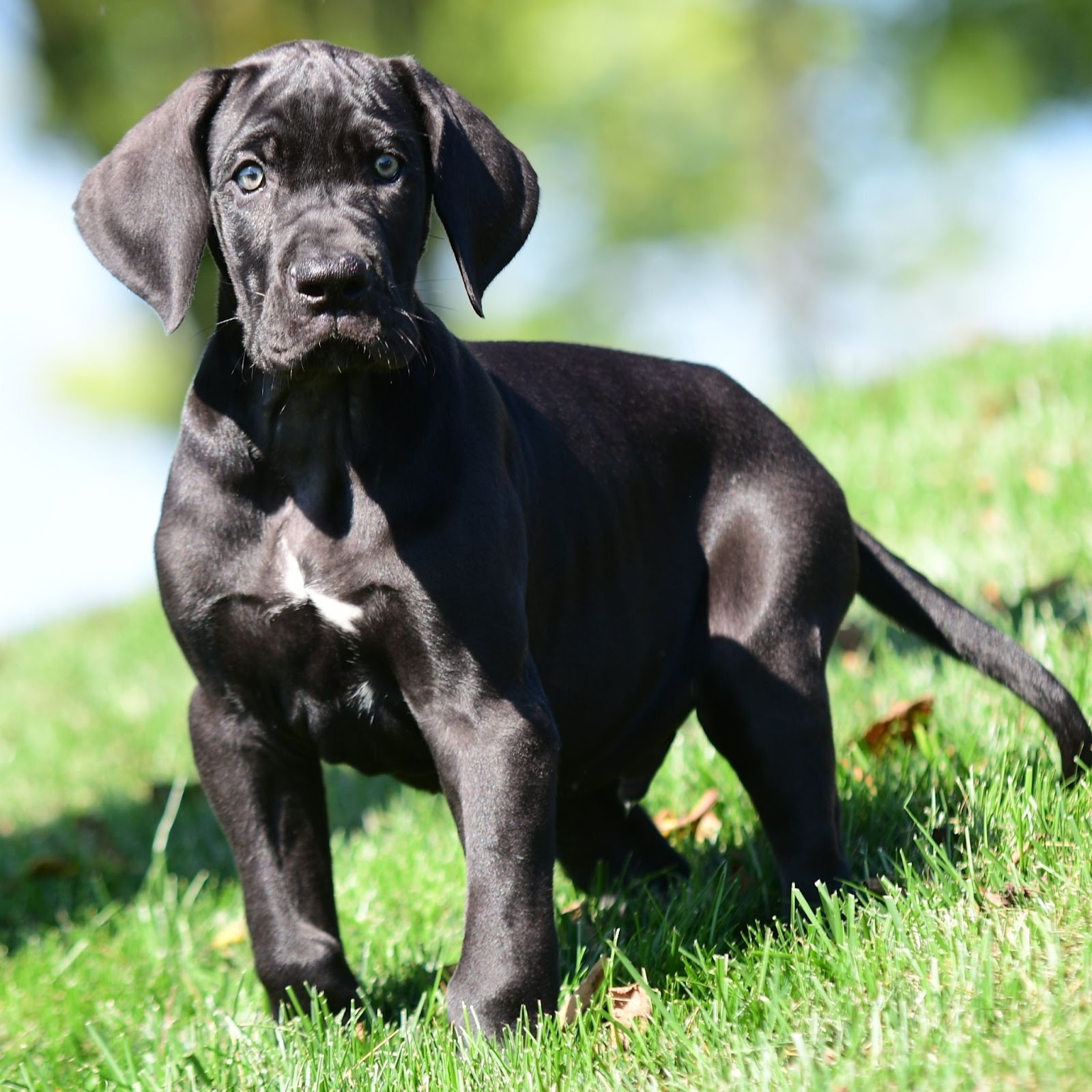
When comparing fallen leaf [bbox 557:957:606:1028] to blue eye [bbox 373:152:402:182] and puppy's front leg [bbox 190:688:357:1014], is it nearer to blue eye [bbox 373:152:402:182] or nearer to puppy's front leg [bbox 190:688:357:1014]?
puppy's front leg [bbox 190:688:357:1014]

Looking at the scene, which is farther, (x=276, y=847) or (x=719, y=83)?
(x=719, y=83)

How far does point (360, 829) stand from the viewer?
524 cm

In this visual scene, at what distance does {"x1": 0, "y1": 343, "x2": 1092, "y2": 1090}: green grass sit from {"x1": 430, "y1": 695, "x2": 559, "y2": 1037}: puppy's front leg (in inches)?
4.3

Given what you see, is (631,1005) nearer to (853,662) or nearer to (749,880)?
(749,880)

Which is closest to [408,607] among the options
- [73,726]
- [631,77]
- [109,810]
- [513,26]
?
[109,810]

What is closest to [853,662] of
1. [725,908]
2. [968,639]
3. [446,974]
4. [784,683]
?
[968,639]

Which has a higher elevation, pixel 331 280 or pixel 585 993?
pixel 331 280

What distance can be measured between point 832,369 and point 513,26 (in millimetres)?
17385

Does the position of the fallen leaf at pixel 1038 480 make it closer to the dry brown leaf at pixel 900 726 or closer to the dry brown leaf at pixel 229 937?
the dry brown leaf at pixel 900 726

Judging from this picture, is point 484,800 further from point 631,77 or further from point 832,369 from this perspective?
point 631,77

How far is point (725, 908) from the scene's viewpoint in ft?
11.2

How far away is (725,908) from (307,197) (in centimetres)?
183

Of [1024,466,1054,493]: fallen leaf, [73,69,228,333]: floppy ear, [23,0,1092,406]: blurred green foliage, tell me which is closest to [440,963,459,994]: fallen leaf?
[73,69,228,333]: floppy ear

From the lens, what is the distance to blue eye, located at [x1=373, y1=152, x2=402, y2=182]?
3.08 metres
